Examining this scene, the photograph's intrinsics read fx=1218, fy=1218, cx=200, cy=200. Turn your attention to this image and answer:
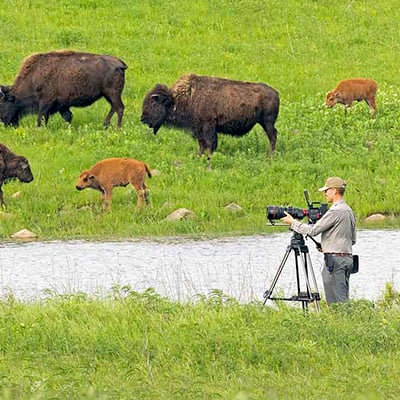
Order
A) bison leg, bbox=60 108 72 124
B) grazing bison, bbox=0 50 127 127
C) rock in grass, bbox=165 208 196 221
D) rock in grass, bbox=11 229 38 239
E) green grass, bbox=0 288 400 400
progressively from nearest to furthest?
green grass, bbox=0 288 400 400, rock in grass, bbox=11 229 38 239, rock in grass, bbox=165 208 196 221, grazing bison, bbox=0 50 127 127, bison leg, bbox=60 108 72 124

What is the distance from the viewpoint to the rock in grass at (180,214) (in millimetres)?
17125

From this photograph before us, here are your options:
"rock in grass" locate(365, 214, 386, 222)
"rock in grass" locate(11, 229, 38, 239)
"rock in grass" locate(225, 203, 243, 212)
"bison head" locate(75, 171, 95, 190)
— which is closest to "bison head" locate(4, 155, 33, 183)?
"bison head" locate(75, 171, 95, 190)

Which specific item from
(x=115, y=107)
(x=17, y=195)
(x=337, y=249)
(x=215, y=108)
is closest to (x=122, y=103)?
(x=115, y=107)

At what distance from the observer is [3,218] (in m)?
17.2

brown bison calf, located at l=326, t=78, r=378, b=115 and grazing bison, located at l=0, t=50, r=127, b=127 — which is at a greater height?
grazing bison, located at l=0, t=50, r=127, b=127

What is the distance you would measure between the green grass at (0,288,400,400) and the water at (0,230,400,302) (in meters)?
1.69

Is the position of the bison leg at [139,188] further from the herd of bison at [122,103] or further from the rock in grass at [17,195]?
the rock in grass at [17,195]

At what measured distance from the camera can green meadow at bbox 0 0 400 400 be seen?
8.81 metres

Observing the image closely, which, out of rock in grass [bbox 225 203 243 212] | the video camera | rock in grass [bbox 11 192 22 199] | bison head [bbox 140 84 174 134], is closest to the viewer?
the video camera

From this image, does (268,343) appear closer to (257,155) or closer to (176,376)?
(176,376)

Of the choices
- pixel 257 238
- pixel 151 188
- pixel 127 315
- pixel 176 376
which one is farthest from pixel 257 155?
pixel 176 376

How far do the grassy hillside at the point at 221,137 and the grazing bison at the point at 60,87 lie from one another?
1.12ft

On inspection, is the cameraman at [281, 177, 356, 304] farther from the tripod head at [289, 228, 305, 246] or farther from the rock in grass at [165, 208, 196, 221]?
the rock in grass at [165, 208, 196, 221]

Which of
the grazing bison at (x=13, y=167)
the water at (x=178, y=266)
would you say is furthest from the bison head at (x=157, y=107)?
the water at (x=178, y=266)
